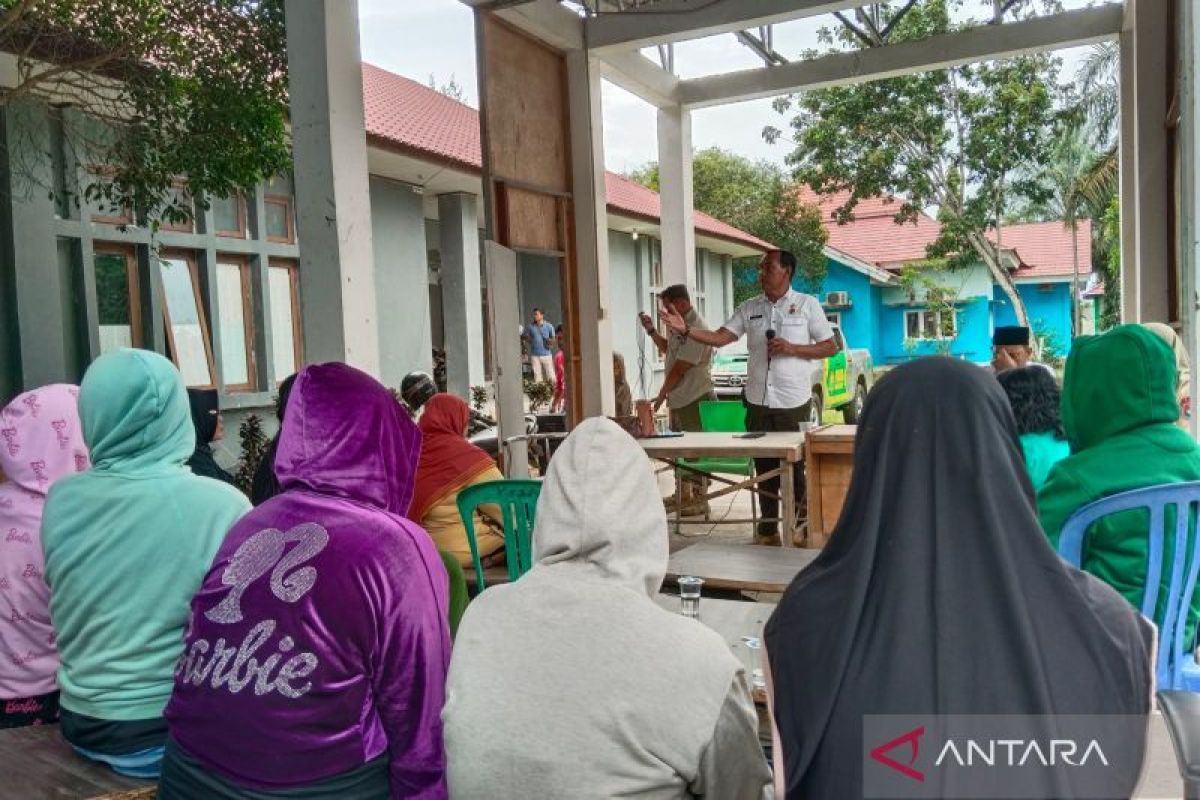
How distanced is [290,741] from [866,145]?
1800 centimetres

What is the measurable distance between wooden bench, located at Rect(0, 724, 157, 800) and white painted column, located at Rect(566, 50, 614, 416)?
5.51 meters

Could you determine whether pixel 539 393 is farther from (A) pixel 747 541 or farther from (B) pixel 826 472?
(B) pixel 826 472

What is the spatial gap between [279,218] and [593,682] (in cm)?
944

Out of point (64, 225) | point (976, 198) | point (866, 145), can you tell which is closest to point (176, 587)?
Result: point (64, 225)

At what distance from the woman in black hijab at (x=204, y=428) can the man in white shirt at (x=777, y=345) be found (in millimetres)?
3086

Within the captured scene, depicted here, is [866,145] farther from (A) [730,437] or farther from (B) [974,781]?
(B) [974,781]

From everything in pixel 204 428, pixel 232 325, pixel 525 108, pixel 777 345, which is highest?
pixel 525 108

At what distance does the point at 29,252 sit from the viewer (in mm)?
7117

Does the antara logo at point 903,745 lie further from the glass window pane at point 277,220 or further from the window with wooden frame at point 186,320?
the glass window pane at point 277,220

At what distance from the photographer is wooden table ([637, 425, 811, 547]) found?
5508 millimetres

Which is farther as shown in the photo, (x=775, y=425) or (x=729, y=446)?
(x=775, y=425)

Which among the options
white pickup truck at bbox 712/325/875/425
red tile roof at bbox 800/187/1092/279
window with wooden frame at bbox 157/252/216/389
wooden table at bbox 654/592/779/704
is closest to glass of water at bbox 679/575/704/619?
wooden table at bbox 654/592/779/704

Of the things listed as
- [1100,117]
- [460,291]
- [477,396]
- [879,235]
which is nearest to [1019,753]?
[477,396]

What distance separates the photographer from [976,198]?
61.3 feet
